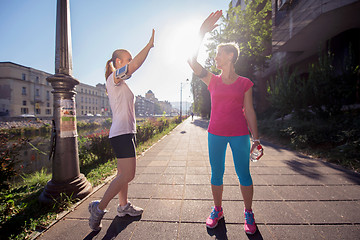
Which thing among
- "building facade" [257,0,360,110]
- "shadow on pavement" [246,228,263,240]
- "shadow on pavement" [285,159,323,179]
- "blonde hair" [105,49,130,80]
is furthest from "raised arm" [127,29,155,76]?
"building facade" [257,0,360,110]

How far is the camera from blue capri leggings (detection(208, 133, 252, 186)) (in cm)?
172

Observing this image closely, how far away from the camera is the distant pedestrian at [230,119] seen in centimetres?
174

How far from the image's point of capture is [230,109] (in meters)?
1.77

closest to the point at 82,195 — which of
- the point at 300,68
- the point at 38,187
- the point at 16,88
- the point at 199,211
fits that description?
the point at 38,187

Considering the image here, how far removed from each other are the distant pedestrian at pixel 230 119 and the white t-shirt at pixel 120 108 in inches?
34.3

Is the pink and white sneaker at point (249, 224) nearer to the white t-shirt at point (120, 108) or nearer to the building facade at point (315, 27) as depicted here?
the white t-shirt at point (120, 108)

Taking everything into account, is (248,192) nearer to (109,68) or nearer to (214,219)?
(214,219)

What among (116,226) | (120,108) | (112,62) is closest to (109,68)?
(112,62)

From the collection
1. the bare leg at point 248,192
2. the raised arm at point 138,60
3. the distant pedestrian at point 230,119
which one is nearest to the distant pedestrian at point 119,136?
the raised arm at point 138,60

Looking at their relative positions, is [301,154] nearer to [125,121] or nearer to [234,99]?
[234,99]

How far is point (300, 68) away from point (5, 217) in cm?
1986

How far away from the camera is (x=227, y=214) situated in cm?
212

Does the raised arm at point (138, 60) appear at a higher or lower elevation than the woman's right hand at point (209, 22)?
lower

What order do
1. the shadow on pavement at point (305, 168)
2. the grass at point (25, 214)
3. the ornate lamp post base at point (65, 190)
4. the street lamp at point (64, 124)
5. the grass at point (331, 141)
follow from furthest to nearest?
the grass at point (331, 141) → the shadow on pavement at point (305, 168) → the street lamp at point (64, 124) → the ornate lamp post base at point (65, 190) → the grass at point (25, 214)
